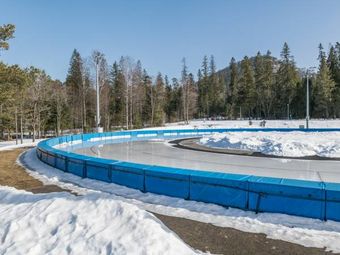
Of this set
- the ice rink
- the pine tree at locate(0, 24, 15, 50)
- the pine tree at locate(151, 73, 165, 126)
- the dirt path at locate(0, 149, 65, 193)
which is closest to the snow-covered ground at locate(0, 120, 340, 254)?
the dirt path at locate(0, 149, 65, 193)

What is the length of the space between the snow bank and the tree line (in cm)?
A: 2920

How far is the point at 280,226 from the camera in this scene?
275 inches

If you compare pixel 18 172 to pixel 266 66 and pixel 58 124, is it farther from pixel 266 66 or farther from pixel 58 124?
pixel 266 66

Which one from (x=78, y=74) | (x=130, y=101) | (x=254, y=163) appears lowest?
(x=254, y=163)

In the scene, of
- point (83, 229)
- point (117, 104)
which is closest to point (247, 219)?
point (83, 229)

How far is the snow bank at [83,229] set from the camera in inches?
215

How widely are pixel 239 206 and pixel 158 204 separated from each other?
6.69 feet

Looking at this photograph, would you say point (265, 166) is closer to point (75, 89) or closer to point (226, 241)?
point (226, 241)

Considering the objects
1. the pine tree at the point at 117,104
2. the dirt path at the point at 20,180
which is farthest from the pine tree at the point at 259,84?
the dirt path at the point at 20,180

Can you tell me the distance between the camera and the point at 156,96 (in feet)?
246

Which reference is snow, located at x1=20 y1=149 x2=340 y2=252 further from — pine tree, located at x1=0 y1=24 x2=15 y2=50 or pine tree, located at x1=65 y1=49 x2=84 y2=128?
pine tree, located at x1=65 y1=49 x2=84 y2=128

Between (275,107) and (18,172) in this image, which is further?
(275,107)

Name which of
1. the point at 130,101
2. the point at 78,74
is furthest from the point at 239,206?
the point at 78,74

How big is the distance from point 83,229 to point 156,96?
69.6 metres
